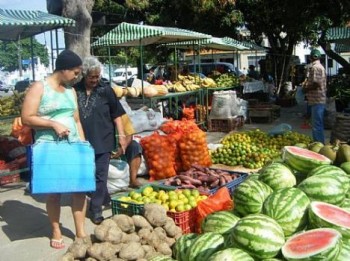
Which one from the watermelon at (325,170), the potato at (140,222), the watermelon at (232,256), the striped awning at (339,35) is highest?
the striped awning at (339,35)

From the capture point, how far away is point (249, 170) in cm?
737

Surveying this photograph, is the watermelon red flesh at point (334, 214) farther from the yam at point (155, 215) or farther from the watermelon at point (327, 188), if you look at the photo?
the yam at point (155, 215)

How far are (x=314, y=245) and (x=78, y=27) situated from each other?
7259 mm

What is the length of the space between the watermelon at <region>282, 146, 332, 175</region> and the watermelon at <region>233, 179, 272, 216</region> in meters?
0.45

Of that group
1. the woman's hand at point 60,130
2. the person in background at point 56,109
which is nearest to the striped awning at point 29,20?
the person in background at point 56,109

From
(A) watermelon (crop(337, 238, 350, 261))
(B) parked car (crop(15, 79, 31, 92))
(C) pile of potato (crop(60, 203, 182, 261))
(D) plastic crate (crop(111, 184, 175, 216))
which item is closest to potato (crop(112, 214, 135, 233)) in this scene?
(C) pile of potato (crop(60, 203, 182, 261))

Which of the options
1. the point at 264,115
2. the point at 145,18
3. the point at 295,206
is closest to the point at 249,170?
the point at 295,206

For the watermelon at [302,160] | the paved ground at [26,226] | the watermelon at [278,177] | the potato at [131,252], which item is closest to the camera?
the watermelon at [278,177]

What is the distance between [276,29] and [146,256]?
67.9 feet

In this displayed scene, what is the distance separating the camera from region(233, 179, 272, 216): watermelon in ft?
9.18

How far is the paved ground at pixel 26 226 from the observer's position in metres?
4.40

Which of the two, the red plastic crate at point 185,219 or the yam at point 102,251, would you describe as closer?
the yam at point 102,251

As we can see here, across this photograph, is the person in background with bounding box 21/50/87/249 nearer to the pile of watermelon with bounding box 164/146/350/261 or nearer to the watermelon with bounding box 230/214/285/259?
the pile of watermelon with bounding box 164/146/350/261

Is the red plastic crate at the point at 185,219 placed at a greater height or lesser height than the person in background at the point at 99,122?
lesser
